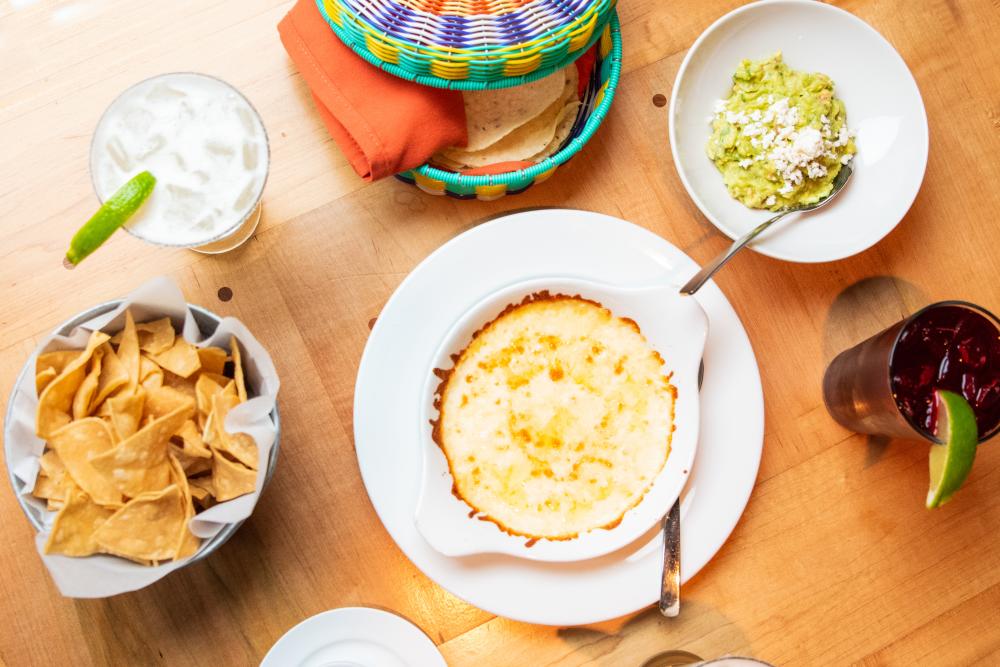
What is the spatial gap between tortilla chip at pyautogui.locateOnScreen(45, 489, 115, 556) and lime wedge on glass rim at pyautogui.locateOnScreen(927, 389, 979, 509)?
140cm

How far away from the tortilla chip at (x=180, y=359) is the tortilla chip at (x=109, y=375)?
0.05 meters

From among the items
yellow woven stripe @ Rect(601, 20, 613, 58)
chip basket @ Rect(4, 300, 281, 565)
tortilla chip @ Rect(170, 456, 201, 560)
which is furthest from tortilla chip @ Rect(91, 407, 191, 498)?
yellow woven stripe @ Rect(601, 20, 613, 58)

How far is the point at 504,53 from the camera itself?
4.49 feet

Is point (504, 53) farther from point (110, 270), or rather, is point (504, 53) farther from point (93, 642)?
point (93, 642)

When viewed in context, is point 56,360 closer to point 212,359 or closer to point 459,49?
point 212,359

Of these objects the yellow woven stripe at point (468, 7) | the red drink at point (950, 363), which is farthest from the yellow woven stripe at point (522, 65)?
the red drink at point (950, 363)

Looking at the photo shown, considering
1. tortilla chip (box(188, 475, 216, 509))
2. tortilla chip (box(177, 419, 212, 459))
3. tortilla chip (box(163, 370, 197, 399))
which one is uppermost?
tortilla chip (box(163, 370, 197, 399))

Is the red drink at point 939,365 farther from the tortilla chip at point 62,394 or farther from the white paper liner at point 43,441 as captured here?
the tortilla chip at point 62,394

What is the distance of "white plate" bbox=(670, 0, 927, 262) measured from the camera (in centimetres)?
160

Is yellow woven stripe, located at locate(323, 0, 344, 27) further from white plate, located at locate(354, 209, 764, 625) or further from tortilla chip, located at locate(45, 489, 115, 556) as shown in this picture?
tortilla chip, located at locate(45, 489, 115, 556)

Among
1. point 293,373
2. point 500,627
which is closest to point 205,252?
point 293,373

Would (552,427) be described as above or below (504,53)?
below

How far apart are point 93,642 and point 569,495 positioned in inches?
39.0

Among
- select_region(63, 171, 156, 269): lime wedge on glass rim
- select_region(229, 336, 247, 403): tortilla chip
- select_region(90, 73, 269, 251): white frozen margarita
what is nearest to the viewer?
select_region(63, 171, 156, 269): lime wedge on glass rim
